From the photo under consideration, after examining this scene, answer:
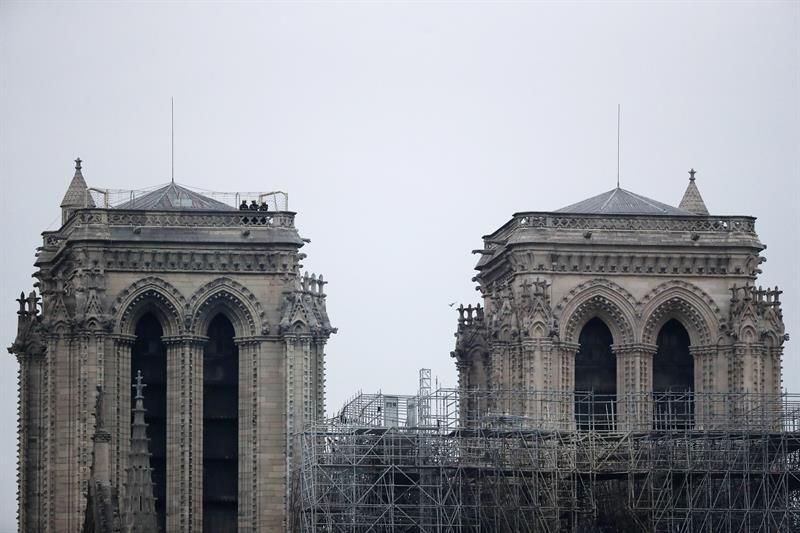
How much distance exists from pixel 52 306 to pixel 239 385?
6.69 m

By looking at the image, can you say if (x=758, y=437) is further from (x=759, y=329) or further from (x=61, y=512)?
(x=61, y=512)

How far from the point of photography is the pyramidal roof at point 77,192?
123m

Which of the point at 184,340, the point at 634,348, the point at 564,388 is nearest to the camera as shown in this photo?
the point at 564,388

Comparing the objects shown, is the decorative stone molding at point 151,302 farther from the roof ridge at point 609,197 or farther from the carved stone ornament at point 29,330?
the roof ridge at point 609,197

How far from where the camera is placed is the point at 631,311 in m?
114

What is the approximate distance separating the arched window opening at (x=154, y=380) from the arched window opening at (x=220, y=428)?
1.39 metres

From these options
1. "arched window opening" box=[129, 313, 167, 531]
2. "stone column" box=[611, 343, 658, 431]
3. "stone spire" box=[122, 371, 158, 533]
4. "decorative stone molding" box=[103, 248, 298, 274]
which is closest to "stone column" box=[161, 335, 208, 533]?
"arched window opening" box=[129, 313, 167, 531]

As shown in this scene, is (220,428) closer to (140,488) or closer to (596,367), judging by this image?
(596,367)

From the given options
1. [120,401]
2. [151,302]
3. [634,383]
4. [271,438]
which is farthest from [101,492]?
[634,383]

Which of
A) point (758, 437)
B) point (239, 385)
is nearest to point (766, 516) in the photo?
point (758, 437)

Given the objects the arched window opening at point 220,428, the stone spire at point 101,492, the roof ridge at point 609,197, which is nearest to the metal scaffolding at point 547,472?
the arched window opening at point 220,428

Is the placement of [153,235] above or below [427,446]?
above

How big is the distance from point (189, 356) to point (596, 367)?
529 inches

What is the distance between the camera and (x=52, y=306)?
4523 inches
